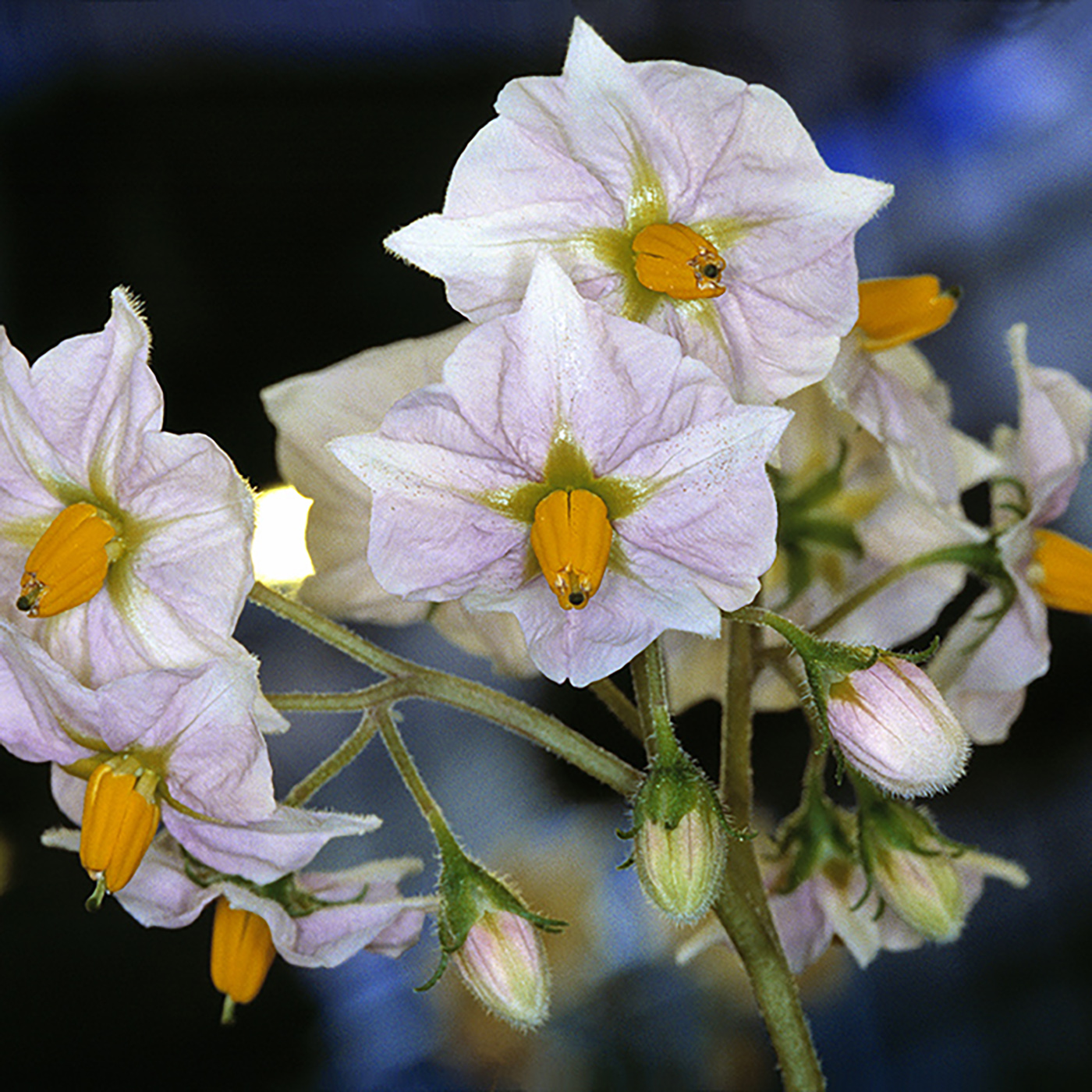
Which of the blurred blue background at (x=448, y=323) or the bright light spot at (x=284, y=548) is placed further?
the blurred blue background at (x=448, y=323)

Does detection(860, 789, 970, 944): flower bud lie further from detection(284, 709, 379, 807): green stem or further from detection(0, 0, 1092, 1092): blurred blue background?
detection(0, 0, 1092, 1092): blurred blue background

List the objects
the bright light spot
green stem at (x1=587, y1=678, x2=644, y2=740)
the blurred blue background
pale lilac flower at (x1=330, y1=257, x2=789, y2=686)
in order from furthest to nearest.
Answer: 1. the blurred blue background
2. the bright light spot
3. green stem at (x1=587, y1=678, x2=644, y2=740)
4. pale lilac flower at (x1=330, y1=257, x2=789, y2=686)

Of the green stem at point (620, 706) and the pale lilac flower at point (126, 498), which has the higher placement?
the pale lilac flower at point (126, 498)

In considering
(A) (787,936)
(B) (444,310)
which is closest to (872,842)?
(A) (787,936)

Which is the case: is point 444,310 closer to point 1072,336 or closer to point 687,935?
point 1072,336

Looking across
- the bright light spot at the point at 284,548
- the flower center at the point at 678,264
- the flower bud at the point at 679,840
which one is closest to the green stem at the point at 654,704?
the flower bud at the point at 679,840

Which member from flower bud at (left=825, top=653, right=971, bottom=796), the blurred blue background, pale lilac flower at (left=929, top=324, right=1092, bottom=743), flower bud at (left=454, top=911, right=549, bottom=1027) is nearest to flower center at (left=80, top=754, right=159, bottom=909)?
flower bud at (left=454, top=911, right=549, bottom=1027)

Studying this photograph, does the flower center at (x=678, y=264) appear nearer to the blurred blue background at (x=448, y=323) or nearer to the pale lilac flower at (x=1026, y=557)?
the pale lilac flower at (x=1026, y=557)

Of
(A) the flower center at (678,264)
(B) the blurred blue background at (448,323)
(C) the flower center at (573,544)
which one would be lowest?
(B) the blurred blue background at (448,323)
